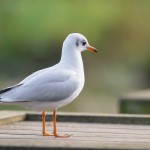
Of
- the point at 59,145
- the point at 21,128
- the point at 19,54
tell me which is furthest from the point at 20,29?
the point at 59,145

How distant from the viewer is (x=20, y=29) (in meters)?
18.4

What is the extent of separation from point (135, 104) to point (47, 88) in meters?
2.84

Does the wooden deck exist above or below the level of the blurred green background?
below

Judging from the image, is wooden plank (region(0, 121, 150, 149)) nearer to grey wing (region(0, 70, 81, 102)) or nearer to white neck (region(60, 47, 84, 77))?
grey wing (region(0, 70, 81, 102))

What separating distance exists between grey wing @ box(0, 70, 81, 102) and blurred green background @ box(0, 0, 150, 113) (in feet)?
35.0

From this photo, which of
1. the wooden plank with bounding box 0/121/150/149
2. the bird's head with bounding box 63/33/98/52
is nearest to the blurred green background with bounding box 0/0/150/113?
the wooden plank with bounding box 0/121/150/149

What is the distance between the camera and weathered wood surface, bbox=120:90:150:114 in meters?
8.00

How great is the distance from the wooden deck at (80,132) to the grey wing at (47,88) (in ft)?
0.71

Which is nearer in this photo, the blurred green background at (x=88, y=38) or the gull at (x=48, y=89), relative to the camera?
the gull at (x=48, y=89)

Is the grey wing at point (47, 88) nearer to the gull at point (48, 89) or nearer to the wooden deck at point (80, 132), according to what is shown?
the gull at point (48, 89)

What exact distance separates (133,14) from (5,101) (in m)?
14.6

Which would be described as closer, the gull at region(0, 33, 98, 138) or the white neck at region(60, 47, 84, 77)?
the gull at region(0, 33, 98, 138)

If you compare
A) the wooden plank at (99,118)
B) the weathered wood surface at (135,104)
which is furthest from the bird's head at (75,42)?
the weathered wood surface at (135,104)

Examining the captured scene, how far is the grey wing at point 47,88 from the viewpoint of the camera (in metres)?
5.32
